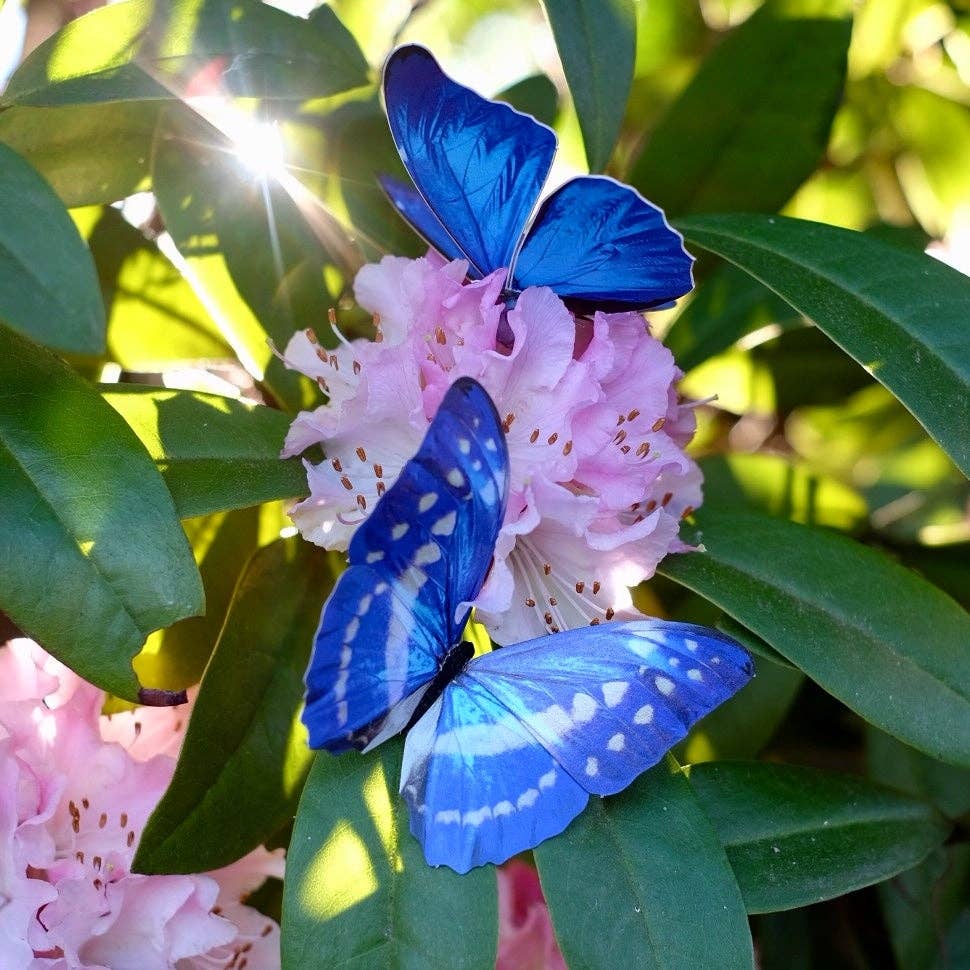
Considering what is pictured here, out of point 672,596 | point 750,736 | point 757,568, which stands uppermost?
point 757,568

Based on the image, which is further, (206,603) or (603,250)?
(206,603)

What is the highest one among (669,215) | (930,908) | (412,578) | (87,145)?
(87,145)

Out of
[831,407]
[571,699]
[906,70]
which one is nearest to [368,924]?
[571,699]

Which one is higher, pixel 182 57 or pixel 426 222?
pixel 182 57

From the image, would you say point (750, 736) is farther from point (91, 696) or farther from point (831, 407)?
point (91, 696)

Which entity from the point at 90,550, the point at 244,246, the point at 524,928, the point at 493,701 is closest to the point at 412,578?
the point at 493,701

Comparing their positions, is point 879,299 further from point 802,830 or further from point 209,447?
point 209,447

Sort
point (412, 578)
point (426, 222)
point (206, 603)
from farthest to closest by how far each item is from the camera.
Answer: point (206, 603)
point (426, 222)
point (412, 578)
